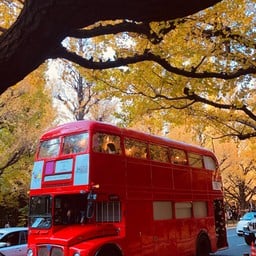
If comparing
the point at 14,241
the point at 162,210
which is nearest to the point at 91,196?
the point at 162,210

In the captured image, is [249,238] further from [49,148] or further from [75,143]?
[75,143]

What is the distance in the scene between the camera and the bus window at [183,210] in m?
13.3

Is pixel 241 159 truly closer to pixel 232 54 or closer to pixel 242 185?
pixel 242 185

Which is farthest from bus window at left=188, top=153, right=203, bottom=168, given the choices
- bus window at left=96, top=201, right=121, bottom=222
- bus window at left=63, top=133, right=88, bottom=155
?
bus window at left=63, top=133, right=88, bottom=155

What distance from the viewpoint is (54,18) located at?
4090 millimetres

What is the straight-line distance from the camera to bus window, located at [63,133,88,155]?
35.0 ft

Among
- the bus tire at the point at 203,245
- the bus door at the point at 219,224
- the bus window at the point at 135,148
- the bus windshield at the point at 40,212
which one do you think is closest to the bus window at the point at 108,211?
the bus windshield at the point at 40,212

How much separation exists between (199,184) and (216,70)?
4117 millimetres

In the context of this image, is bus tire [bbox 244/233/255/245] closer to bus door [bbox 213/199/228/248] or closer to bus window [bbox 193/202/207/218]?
bus door [bbox 213/199/228/248]

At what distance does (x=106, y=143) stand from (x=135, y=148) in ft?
3.94

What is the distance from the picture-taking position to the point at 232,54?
1255 cm

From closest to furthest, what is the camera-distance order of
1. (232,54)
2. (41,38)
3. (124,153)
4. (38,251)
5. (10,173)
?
(41,38), (38,251), (124,153), (232,54), (10,173)

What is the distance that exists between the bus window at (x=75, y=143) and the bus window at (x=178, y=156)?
3658 mm

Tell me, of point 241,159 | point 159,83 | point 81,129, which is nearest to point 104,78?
point 159,83
